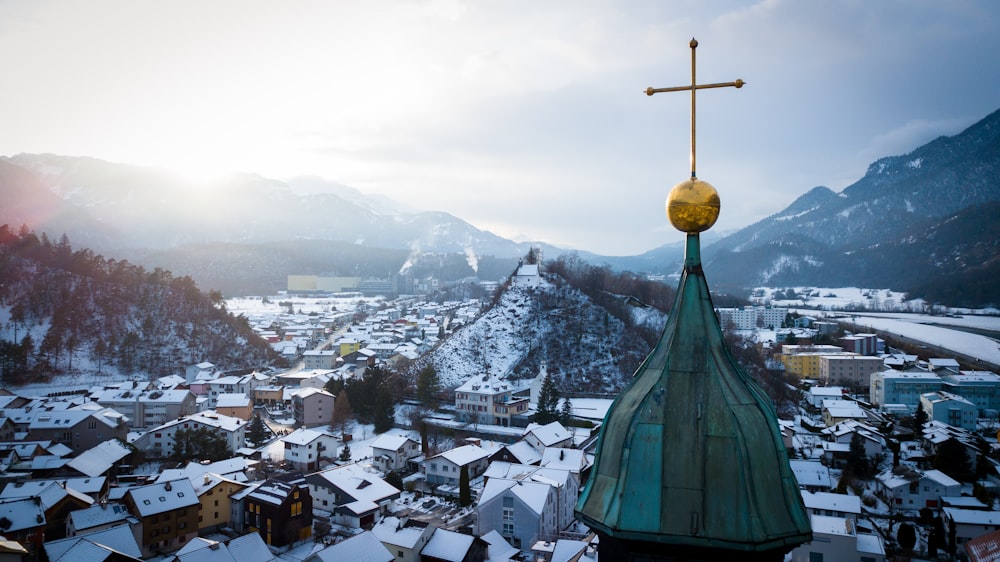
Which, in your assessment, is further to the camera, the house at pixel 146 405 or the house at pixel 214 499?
the house at pixel 146 405

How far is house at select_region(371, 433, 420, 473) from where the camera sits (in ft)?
82.0

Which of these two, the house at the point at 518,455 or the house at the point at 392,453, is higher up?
the house at the point at 518,455

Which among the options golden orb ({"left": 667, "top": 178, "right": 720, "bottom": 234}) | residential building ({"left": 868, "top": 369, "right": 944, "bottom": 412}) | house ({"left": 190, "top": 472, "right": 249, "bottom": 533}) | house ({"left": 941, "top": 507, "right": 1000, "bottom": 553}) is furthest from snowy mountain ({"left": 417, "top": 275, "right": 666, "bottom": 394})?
golden orb ({"left": 667, "top": 178, "right": 720, "bottom": 234})

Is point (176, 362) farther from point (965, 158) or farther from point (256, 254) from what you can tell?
point (965, 158)

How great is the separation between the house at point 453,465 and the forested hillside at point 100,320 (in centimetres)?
2661

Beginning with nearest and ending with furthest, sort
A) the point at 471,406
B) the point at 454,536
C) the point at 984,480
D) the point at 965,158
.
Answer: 1. the point at 454,536
2. the point at 984,480
3. the point at 471,406
4. the point at 965,158

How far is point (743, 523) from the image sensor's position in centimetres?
265

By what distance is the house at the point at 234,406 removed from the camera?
105 ft

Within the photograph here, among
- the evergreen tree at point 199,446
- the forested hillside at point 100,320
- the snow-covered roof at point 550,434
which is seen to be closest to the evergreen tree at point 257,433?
the evergreen tree at point 199,446

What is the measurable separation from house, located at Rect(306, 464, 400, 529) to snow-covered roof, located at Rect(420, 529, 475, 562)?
3590 mm

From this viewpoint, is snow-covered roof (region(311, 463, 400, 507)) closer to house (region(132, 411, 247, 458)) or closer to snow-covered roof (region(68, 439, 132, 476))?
house (region(132, 411, 247, 458))

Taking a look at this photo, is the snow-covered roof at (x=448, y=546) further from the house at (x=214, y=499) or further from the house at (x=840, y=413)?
the house at (x=840, y=413)

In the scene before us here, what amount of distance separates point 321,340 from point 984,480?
53.5 m

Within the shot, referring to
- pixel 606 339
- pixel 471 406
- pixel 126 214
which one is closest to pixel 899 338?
pixel 606 339
